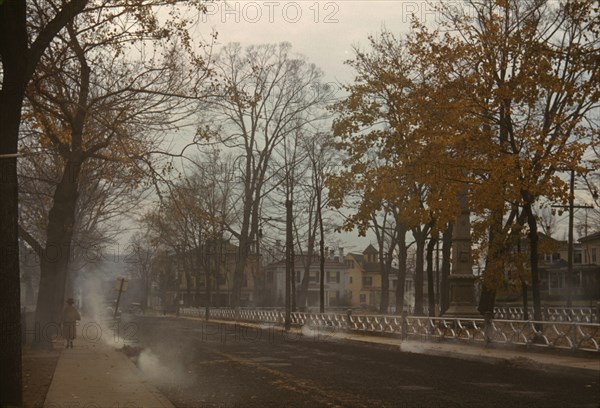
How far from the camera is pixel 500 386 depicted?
14305 mm

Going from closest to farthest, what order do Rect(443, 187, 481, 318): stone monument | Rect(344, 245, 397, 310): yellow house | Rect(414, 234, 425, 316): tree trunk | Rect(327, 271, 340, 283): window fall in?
1. Rect(443, 187, 481, 318): stone monument
2. Rect(414, 234, 425, 316): tree trunk
3. Rect(327, 271, 340, 283): window
4. Rect(344, 245, 397, 310): yellow house

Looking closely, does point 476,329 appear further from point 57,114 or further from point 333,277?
point 333,277

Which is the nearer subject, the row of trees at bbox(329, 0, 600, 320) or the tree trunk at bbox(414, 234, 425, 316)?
the row of trees at bbox(329, 0, 600, 320)

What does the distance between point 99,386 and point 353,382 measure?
4898 millimetres

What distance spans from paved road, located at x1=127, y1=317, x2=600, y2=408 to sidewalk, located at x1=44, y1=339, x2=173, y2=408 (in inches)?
20.4

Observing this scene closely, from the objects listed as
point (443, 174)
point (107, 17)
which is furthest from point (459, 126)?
point (107, 17)

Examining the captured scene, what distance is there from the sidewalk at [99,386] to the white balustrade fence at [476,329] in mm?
10529

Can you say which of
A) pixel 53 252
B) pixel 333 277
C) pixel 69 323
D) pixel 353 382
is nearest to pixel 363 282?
pixel 333 277

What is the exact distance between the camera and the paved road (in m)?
12.2

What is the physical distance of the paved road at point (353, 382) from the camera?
1225 centimetres

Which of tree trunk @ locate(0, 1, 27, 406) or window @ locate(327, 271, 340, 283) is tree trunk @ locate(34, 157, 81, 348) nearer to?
tree trunk @ locate(0, 1, 27, 406)

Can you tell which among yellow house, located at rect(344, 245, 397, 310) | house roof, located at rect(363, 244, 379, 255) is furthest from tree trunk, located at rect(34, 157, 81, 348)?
house roof, located at rect(363, 244, 379, 255)

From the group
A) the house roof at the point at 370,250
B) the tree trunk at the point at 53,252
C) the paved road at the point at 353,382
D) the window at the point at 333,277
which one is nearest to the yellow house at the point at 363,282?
the window at the point at 333,277

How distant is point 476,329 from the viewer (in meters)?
25.3
